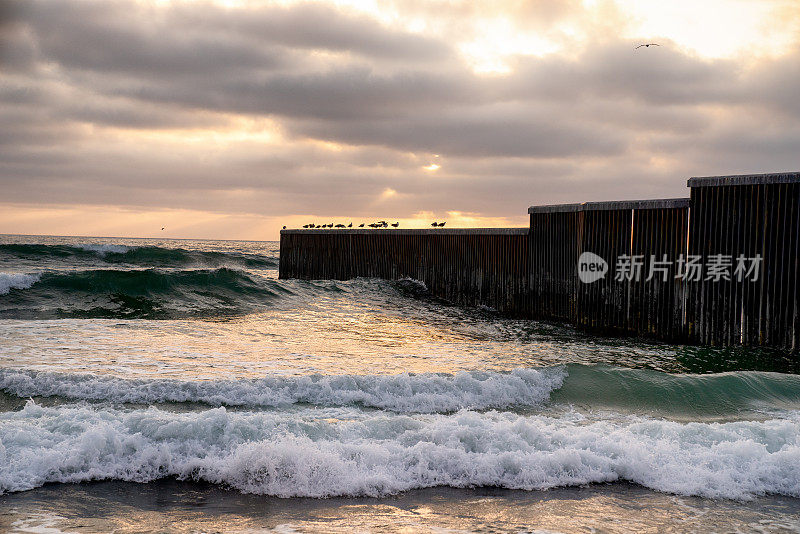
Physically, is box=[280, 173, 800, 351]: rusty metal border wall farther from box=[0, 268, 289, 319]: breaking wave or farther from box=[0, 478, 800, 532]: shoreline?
box=[0, 478, 800, 532]: shoreline

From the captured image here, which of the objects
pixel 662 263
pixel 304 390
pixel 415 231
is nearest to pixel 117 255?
pixel 415 231

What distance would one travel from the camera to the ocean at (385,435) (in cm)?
475

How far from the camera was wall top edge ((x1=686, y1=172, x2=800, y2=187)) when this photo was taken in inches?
451

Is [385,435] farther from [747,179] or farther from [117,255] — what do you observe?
[117,255]

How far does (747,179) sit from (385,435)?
9301 mm

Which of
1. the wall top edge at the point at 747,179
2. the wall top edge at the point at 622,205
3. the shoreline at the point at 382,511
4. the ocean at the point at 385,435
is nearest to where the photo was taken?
the shoreline at the point at 382,511

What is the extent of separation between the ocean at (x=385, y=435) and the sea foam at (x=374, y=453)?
0.02 meters

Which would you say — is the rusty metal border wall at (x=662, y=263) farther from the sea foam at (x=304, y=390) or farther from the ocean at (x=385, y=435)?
the sea foam at (x=304, y=390)

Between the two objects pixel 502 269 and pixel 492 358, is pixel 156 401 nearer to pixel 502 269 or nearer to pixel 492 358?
pixel 492 358

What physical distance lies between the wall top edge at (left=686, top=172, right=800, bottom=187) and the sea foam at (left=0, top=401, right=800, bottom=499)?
6.58m

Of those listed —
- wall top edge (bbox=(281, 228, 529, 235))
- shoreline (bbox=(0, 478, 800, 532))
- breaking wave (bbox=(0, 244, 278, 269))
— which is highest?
wall top edge (bbox=(281, 228, 529, 235))

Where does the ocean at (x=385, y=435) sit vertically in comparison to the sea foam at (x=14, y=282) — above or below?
below

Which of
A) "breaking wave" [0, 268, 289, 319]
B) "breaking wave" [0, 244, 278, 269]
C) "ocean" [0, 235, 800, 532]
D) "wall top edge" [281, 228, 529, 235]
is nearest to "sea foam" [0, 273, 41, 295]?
"breaking wave" [0, 268, 289, 319]

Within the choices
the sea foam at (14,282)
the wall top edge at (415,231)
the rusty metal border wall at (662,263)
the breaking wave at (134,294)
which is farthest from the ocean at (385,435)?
the sea foam at (14,282)
